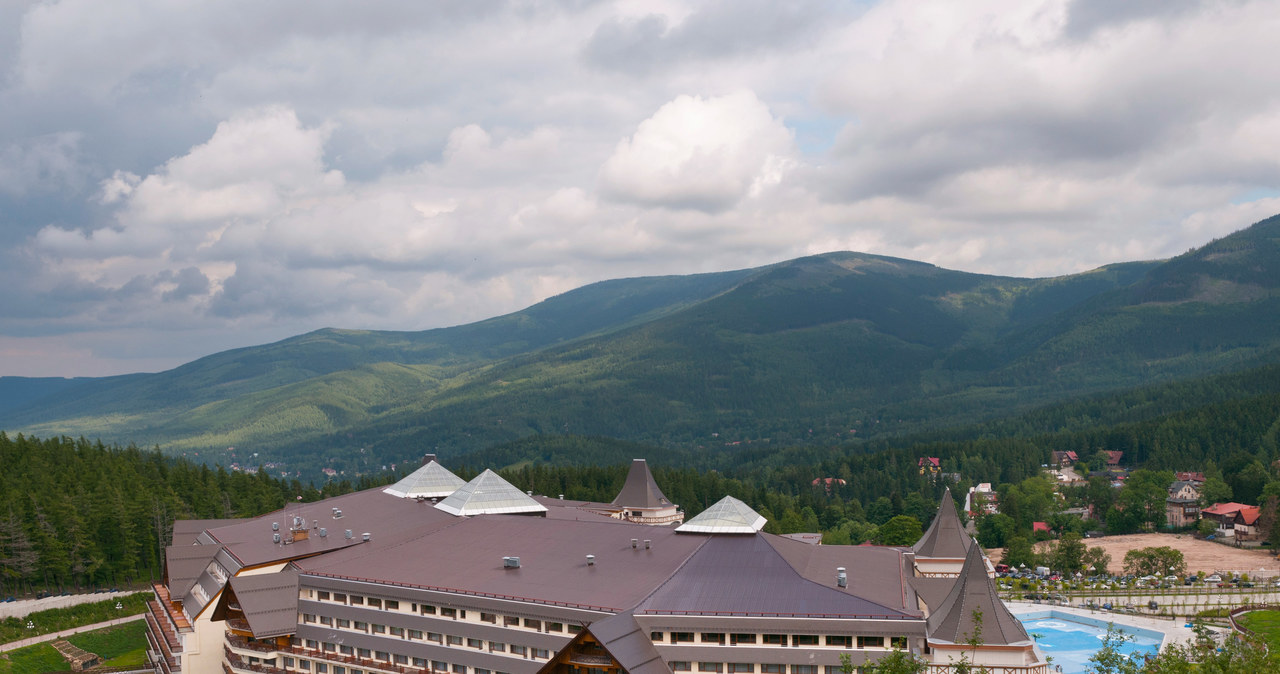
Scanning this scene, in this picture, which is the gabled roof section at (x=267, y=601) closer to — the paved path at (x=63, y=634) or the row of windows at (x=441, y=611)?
the row of windows at (x=441, y=611)

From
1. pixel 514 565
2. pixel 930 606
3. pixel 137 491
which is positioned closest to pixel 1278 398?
pixel 930 606

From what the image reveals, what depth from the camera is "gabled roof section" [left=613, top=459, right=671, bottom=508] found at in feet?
414

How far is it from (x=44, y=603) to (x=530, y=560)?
67.4 m

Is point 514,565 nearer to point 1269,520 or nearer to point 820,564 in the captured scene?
point 820,564

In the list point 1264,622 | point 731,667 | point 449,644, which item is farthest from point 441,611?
point 1264,622

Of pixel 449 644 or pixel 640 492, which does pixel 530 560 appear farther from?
pixel 640 492

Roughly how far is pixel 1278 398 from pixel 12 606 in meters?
220

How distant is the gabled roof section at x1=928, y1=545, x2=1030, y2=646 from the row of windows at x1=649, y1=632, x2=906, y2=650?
2870 mm

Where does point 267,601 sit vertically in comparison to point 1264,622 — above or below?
above

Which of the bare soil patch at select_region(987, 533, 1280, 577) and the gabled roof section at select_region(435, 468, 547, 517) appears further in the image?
the bare soil patch at select_region(987, 533, 1280, 577)

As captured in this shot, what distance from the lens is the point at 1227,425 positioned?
19200cm

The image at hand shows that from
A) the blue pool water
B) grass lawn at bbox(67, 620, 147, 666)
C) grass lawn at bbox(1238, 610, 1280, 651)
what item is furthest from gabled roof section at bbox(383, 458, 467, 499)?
grass lawn at bbox(1238, 610, 1280, 651)

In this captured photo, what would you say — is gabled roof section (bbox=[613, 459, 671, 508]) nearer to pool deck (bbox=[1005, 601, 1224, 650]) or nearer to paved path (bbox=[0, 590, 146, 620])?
pool deck (bbox=[1005, 601, 1224, 650])

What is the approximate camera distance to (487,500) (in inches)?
3784
